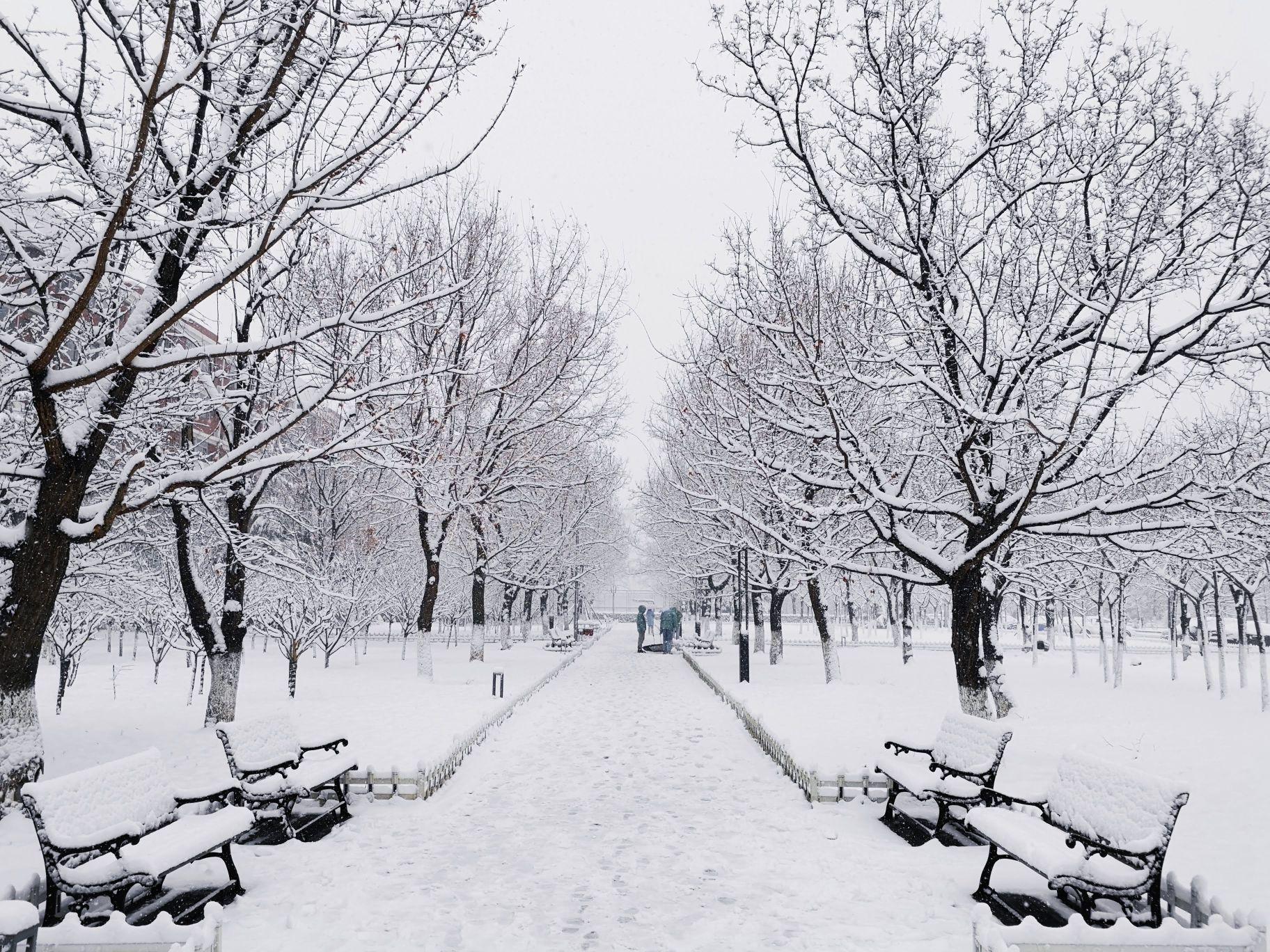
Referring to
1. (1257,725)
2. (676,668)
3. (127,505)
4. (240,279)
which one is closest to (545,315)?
(240,279)

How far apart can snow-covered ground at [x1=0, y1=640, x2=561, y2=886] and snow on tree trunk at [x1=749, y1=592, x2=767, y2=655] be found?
7173 millimetres

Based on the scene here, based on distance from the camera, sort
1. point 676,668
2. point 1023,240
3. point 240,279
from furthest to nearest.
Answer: point 676,668
point 240,279
point 1023,240

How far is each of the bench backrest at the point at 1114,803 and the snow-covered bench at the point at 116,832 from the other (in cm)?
621

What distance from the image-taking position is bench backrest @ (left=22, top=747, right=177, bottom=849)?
450 centimetres

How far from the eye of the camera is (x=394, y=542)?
104ft

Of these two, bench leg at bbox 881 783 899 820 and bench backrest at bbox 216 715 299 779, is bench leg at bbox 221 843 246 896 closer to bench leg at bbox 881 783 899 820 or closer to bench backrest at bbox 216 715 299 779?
bench backrest at bbox 216 715 299 779

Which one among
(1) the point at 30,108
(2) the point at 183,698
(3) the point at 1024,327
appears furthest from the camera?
(2) the point at 183,698

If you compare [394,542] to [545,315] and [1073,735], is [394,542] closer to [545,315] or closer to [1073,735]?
[545,315]

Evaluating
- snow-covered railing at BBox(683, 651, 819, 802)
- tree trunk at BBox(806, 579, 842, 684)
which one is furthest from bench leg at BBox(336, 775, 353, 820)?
tree trunk at BBox(806, 579, 842, 684)

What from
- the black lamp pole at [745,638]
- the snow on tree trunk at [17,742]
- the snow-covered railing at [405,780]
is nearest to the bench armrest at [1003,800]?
the snow-covered railing at [405,780]

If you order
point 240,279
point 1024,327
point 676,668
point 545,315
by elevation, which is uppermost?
point 545,315

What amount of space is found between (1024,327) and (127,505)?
31.5 ft

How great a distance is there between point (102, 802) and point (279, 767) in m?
2.24

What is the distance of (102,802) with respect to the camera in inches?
195
